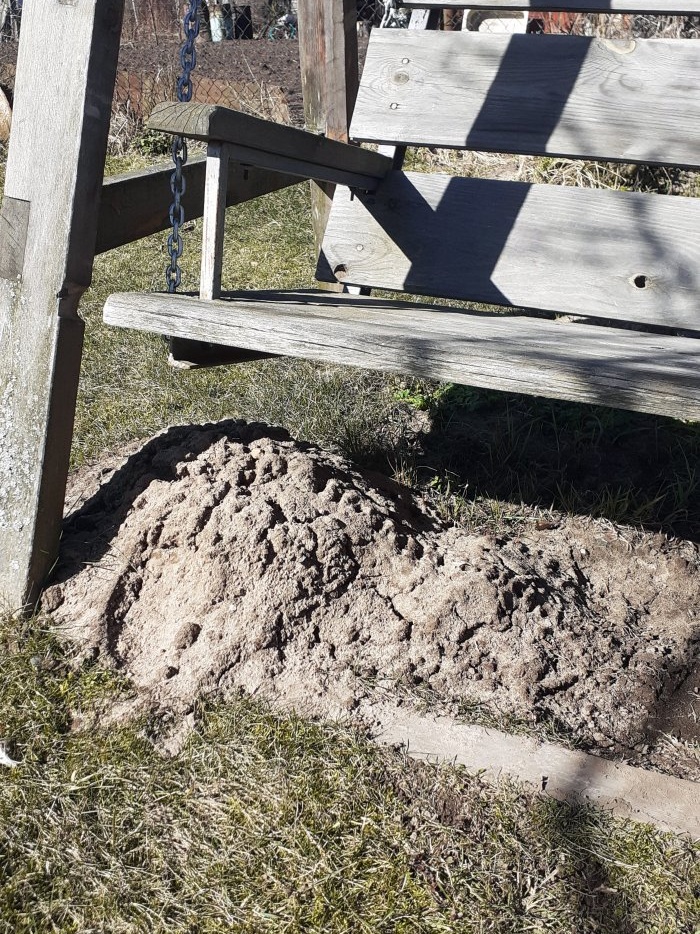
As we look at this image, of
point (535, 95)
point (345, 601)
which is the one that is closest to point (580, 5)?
point (535, 95)

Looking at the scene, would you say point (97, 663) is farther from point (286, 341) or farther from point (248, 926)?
point (286, 341)

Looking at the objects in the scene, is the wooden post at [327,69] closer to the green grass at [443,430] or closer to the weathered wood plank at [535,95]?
the weathered wood plank at [535,95]

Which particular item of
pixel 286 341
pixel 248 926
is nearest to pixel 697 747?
pixel 248 926

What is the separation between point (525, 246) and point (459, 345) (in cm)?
117

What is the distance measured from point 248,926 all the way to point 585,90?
2475mm

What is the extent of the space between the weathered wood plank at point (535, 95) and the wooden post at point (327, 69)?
0.45 metres

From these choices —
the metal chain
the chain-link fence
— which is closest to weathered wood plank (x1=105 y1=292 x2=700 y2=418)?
the metal chain

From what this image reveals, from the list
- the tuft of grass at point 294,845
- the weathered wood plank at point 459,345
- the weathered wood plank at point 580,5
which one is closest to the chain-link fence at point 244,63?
the weathered wood plank at point 580,5

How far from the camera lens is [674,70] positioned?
2.68 m

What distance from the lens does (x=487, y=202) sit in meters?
2.89

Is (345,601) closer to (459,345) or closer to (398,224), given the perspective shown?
(459,345)

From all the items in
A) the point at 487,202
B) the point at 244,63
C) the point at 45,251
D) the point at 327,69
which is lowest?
the point at 45,251

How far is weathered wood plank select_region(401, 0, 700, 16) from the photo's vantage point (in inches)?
104

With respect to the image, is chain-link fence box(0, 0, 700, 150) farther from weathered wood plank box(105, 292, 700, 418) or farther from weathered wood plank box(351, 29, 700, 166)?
weathered wood plank box(105, 292, 700, 418)
